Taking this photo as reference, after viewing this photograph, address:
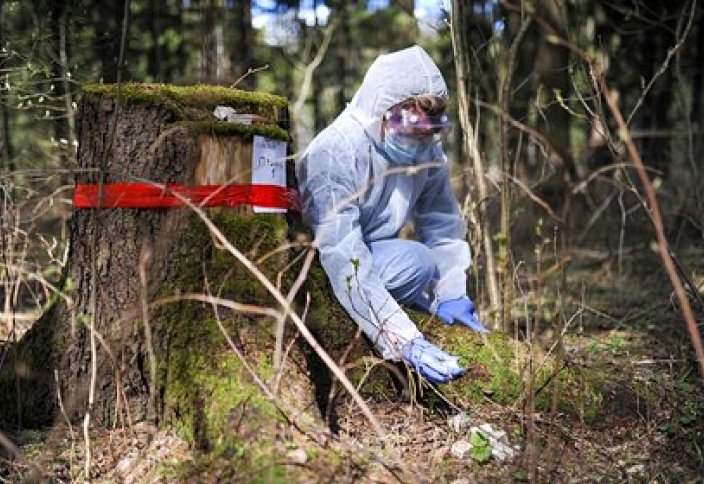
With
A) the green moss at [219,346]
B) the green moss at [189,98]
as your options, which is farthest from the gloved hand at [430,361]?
the green moss at [189,98]

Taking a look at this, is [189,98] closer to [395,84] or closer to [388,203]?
[395,84]

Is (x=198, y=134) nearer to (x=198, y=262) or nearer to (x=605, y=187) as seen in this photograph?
(x=198, y=262)

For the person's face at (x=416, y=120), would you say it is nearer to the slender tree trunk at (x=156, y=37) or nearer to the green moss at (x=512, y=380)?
the green moss at (x=512, y=380)

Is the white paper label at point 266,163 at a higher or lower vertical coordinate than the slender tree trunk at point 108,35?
lower

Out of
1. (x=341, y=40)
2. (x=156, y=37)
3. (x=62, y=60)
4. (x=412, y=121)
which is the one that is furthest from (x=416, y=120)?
(x=341, y=40)

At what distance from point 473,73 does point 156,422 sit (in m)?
2.44

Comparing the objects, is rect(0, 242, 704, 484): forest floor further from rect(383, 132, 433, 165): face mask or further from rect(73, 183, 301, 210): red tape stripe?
rect(383, 132, 433, 165): face mask

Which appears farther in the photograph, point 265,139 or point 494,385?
point 494,385

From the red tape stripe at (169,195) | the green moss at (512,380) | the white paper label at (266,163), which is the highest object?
the white paper label at (266,163)

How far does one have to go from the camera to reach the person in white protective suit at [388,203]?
3092 millimetres

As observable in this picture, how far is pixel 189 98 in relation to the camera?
2.86m

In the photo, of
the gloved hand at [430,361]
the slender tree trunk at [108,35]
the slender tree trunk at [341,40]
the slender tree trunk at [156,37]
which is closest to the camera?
the gloved hand at [430,361]

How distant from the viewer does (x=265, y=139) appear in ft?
9.38

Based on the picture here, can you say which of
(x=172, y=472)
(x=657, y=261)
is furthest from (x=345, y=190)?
(x=657, y=261)
